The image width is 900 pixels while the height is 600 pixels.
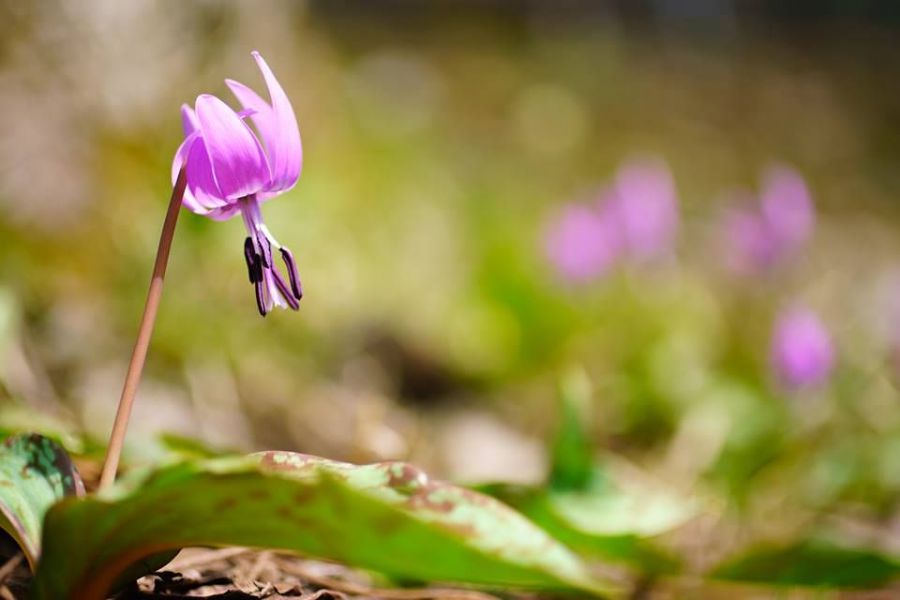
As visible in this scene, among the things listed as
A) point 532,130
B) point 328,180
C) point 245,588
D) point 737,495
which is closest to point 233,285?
point 328,180

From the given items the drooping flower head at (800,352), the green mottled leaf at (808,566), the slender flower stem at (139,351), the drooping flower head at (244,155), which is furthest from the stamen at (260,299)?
the drooping flower head at (800,352)

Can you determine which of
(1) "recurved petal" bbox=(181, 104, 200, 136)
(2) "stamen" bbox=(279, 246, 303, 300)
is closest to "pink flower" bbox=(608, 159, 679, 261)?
Result: (2) "stamen" bbox=(279, 246, 303, 300)

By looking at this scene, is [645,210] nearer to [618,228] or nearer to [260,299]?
[618,228]

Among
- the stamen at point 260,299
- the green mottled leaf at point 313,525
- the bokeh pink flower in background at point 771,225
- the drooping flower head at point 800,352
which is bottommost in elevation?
the green mottled leaf at point 313,525

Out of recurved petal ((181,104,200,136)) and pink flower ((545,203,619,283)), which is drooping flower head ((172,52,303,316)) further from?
pink flower ((545,203,619,283))

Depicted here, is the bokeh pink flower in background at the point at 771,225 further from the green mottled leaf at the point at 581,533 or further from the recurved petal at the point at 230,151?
the recurved petal at the point at 230,151

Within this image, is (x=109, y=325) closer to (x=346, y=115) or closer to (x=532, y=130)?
(x=346, y=115)
